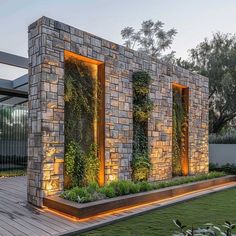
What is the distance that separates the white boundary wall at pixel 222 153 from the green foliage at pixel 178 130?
11.6 ft

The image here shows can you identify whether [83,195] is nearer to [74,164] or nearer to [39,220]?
[39,220]

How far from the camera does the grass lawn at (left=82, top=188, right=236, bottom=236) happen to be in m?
4.64

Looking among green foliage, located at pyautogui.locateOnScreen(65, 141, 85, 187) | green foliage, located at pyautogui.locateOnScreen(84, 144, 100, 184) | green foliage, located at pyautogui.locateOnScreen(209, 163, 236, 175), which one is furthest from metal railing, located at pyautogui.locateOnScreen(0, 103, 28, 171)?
green foliage, located at pyautogui.locateOnScreen(209, 163, 236, 175)

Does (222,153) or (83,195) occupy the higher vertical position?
(222,153)

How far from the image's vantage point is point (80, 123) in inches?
283

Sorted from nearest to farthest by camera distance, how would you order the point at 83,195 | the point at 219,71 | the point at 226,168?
the point at 83,195
the point at 226,168
the point at 219,71

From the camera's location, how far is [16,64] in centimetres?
966

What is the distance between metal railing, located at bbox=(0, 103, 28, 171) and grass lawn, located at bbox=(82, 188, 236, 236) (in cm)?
730

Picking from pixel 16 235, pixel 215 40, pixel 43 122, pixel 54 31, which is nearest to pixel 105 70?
pixel 54 31

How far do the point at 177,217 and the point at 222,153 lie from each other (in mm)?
8194

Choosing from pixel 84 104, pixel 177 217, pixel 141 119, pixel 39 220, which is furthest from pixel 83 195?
pixel 141 119

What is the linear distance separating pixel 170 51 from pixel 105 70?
1395cm

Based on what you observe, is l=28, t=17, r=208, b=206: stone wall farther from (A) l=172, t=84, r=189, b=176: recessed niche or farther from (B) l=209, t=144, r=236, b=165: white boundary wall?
(B) l=209, t=144, r=236, b=165: white boundary wall

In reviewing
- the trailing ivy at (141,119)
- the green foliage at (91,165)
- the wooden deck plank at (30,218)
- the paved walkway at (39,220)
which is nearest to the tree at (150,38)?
the trailing ivy at (141,119)
